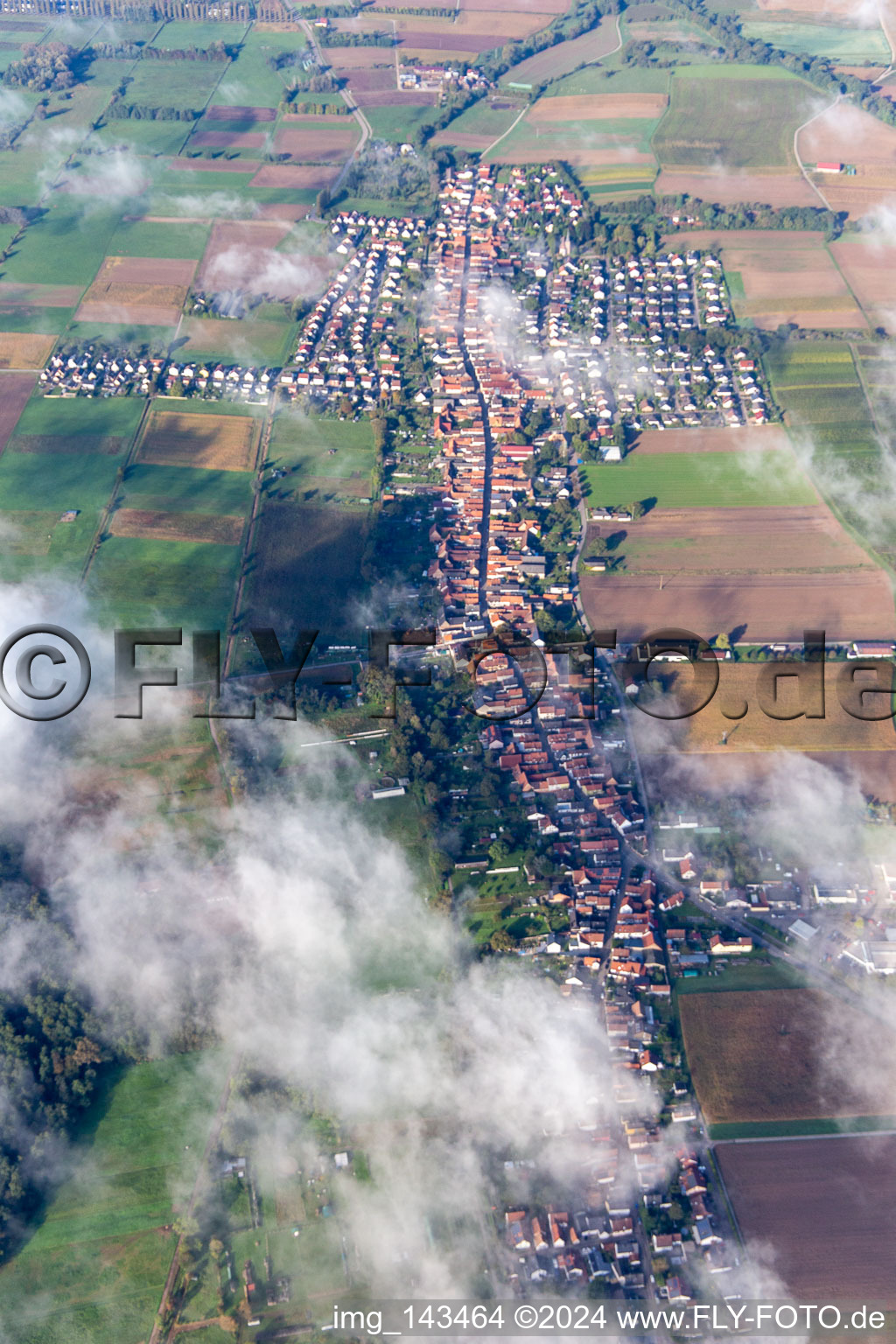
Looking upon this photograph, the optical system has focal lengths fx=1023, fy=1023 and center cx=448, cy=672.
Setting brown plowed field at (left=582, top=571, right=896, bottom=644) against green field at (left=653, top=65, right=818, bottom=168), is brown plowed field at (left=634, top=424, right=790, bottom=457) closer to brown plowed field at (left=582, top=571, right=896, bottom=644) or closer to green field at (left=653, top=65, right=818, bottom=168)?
brown plowed field at (left=582, top=571, right=896, bottom=644)

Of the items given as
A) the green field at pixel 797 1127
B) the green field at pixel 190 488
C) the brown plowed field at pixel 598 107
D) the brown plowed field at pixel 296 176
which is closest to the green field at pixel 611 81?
the brown plowed field at pixel 598 107

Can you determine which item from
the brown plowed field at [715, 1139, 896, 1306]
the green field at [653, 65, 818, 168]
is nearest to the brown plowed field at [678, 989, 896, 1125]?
the brown plowed field at [715, 1139, 896, 1306]

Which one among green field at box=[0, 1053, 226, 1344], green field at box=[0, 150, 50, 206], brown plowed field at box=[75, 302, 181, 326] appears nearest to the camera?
green field at box=[0, 1053, 226, 1344]

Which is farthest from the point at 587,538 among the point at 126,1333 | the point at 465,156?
the point at 465,156

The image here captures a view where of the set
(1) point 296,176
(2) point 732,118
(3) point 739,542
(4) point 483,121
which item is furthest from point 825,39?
(3) point 739,542

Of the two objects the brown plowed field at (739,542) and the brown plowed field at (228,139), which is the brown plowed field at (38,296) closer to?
the brown plowed field at (228,139)

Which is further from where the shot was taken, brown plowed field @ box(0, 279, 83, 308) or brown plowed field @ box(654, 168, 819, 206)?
brown plowed field @ box(654, 168, 819, 206)

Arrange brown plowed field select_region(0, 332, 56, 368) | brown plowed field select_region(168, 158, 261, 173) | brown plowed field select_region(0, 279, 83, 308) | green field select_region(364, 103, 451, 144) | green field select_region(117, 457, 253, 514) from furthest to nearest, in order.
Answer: green field select_region(364, 103, 451, 144)
brown plowed field select_region(168, 158, 261, 173)
brown plowed field select_region(0, 279, 83, 308)
brown plowed field select_region(0, 332, 56, 368)
green field select_region(117, 457, 253, 514)
